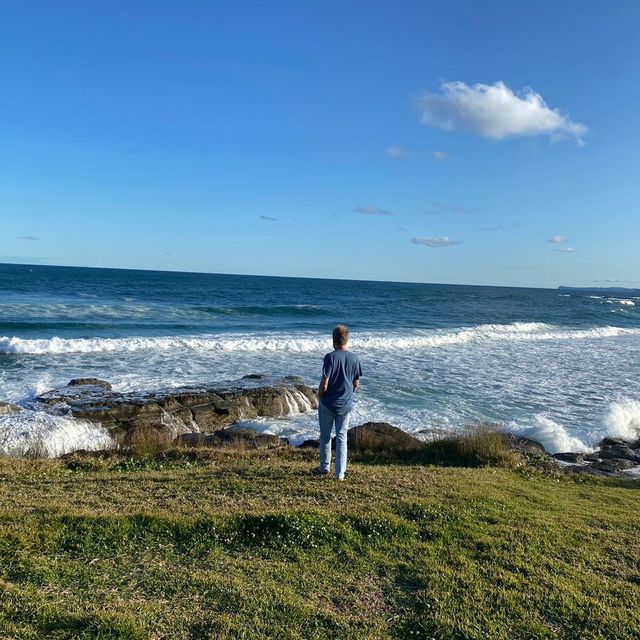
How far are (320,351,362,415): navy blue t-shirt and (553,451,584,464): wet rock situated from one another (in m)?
7.64

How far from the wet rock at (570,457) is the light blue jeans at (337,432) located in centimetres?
724

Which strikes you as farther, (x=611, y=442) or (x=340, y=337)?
(x=611, y=442)

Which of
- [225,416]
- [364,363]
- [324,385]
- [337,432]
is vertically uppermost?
[324,385]

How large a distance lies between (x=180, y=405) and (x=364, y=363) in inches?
471

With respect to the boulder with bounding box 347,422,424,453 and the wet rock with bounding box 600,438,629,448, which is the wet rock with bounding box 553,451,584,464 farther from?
the boulder with bounding box 347,422,424,453

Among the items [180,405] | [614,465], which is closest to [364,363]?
[180,405]

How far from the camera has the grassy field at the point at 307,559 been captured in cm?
436

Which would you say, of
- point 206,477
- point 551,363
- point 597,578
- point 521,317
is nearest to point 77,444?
point 206,477

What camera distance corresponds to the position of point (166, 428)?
14508mm

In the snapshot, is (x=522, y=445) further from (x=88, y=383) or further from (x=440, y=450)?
(x=88, y=383)

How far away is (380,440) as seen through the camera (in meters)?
12.5

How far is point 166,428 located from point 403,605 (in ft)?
35.5

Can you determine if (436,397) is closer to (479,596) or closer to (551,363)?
(551,363)

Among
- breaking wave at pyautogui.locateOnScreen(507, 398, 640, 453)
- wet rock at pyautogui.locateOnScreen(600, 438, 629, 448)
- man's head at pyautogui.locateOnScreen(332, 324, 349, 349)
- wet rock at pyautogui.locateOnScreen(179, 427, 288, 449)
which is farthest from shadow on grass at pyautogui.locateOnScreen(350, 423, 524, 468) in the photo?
man's head at pyautogui.locateOnScreen(332, 324, 349, 349)
